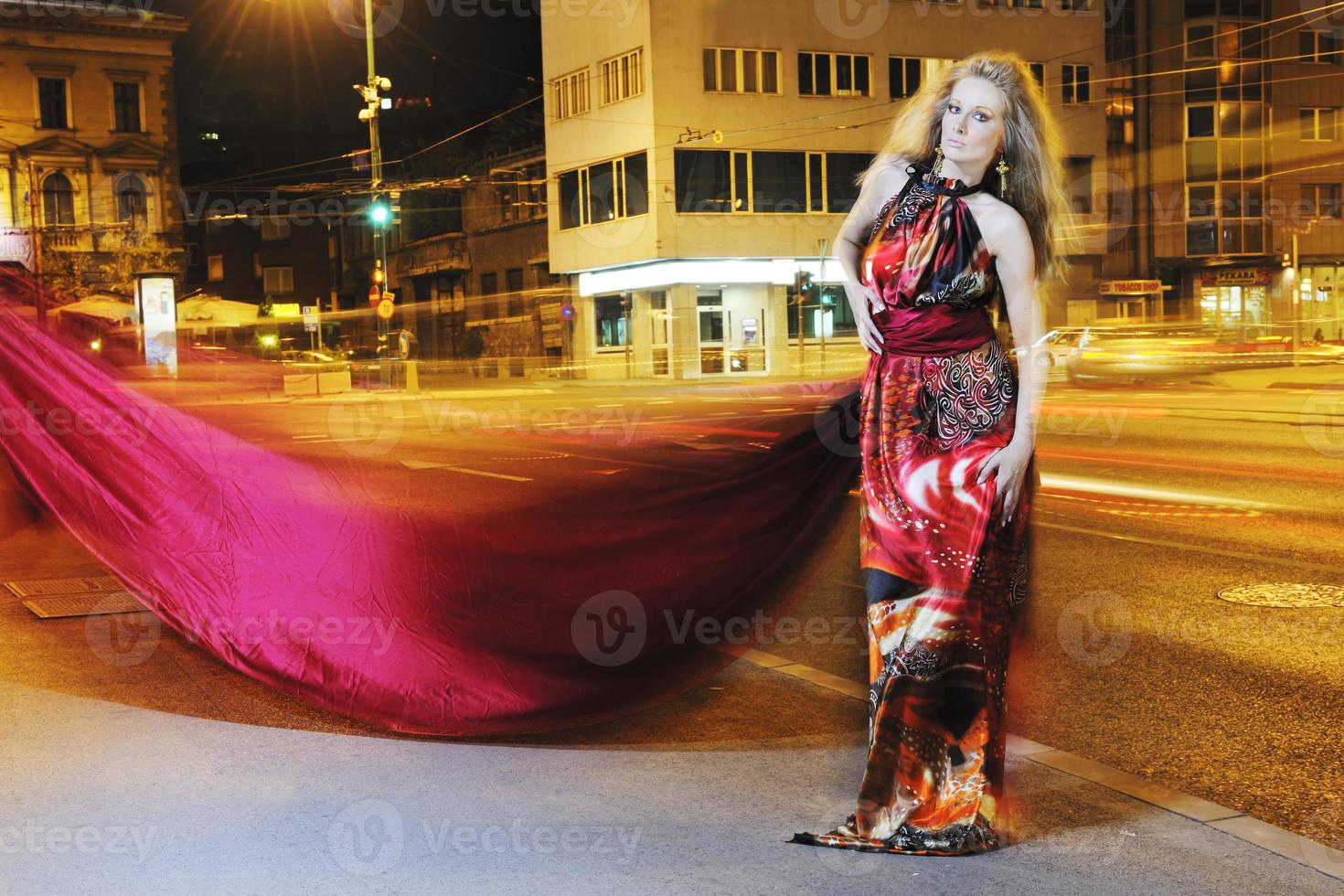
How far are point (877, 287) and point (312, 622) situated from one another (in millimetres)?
2581

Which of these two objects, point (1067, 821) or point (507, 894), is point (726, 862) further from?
point (1067, 821)

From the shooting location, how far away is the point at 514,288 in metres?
53.5

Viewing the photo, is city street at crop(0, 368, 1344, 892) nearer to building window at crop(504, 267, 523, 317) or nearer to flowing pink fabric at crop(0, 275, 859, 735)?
flowing pink fabric at crop(0, 275, 859, 735)

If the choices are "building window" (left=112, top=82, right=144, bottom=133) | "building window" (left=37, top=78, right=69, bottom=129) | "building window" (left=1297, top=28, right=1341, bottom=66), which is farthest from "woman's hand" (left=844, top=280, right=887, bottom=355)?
"building window" (left=112, top=82, right=144, bottom=133)

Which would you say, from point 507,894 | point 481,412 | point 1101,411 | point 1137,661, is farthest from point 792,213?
point 507,894

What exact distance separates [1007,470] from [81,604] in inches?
Result: 222

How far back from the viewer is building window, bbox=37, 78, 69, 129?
203ft

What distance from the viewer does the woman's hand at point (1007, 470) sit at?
3.73 metres

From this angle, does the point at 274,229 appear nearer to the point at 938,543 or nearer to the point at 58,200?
the point at 58,200

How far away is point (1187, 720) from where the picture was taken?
5262mm

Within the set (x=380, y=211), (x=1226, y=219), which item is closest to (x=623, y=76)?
(x=380, y=211)

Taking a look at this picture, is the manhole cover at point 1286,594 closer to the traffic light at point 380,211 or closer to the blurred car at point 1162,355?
the blurred car at point 1162,355

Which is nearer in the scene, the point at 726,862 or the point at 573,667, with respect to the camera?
the point at 726,862

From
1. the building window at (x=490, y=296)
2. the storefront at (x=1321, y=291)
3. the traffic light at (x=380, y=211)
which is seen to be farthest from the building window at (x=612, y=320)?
the storefront at (x=1321, y=291)
